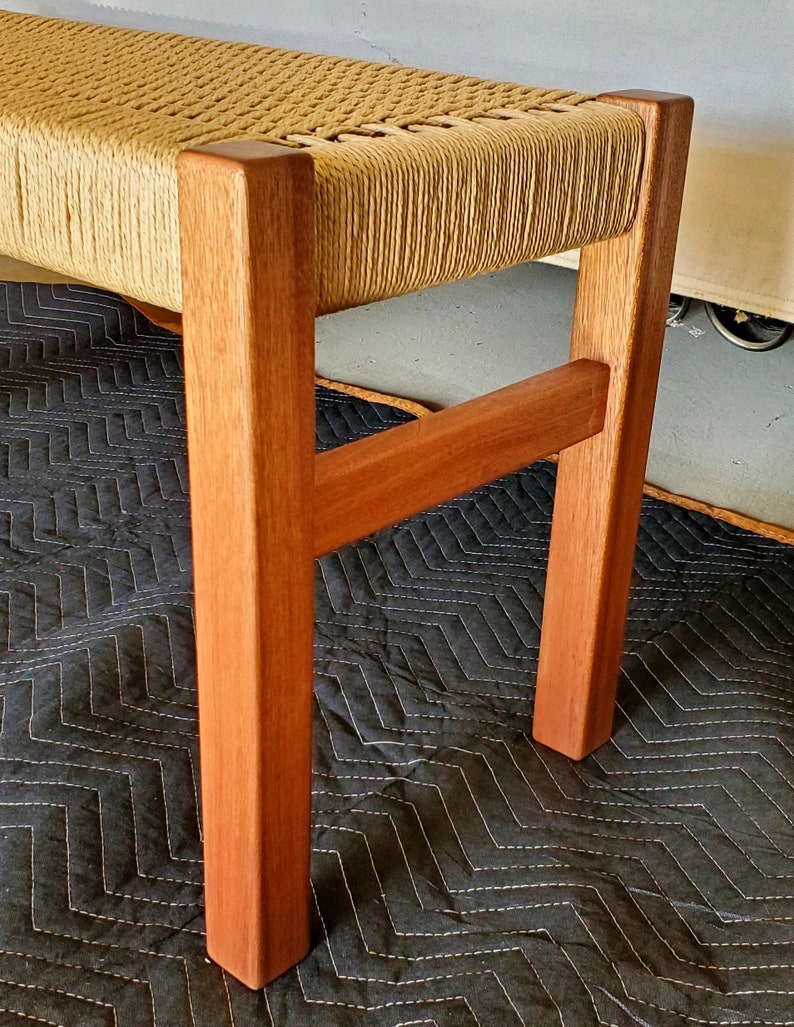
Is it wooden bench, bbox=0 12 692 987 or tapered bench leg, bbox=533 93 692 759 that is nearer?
wooden bench, bbox=0 12 692 987

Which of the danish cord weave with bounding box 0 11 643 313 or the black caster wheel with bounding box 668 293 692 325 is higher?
the danish cord weave with bounding box 0 11 643 313

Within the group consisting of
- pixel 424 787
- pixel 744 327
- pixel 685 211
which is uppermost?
pixel 685 211

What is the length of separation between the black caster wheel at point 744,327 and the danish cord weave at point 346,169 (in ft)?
1.56

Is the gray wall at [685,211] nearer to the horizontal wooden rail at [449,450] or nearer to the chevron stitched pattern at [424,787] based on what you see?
the chevron stitched pattern at [424,787]

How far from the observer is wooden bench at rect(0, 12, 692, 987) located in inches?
18.0

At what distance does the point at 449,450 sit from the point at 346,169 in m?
0.16

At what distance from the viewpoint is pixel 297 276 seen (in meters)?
0.45

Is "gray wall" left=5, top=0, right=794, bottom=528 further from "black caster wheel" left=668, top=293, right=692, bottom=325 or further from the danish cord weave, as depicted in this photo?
the danish cord weave

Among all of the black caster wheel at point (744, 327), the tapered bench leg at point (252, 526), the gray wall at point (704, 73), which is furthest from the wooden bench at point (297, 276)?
the black caster wheel at point (744, 327)

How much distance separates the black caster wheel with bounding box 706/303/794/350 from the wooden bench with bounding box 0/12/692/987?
432 mm

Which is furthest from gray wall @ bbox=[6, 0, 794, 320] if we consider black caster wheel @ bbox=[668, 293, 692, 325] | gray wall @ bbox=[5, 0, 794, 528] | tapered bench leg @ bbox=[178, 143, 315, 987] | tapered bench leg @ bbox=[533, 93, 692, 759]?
tapered bench leg @ bbox=[178, 143, 315, 987]

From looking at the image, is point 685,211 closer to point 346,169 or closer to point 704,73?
point 704,73

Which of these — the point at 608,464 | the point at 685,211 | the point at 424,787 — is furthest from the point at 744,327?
the point at 424,787

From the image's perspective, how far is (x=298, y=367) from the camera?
0.47 metres
